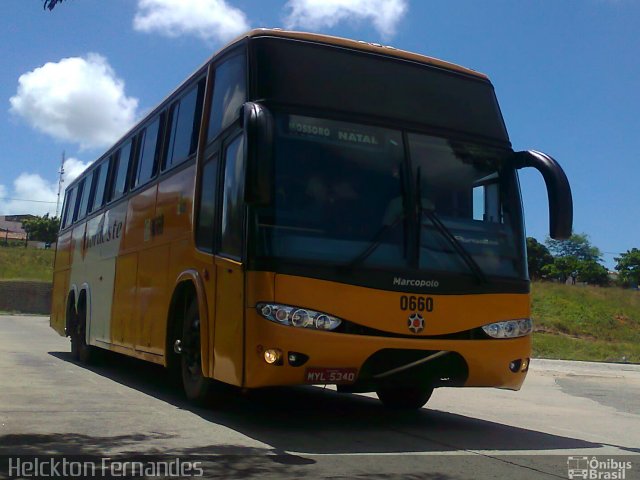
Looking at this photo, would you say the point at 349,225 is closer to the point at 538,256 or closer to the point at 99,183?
the point at 99,183

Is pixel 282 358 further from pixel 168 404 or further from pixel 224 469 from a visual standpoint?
pixel 168 404

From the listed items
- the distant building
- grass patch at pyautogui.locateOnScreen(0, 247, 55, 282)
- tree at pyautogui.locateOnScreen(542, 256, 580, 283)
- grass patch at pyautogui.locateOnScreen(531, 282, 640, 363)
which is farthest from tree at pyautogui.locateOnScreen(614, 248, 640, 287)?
the distant building

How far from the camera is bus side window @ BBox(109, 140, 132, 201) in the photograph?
12.4 m

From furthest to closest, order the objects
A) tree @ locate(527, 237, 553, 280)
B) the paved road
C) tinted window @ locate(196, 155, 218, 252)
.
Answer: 1. tree @ locate(527, 237, 553, 280)
2. tinted window @ locate(196, 155, 218, 252)
3. the paved road

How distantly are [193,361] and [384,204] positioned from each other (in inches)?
109

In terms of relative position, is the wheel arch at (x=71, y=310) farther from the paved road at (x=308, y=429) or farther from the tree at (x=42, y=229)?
the tree at (x=42, y=229)

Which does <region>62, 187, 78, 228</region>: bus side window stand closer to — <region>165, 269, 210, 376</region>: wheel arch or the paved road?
the paved road

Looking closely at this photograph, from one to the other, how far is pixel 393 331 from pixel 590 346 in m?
28.7

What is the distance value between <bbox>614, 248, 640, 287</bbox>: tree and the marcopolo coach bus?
108 meters

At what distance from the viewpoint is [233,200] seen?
7.31m

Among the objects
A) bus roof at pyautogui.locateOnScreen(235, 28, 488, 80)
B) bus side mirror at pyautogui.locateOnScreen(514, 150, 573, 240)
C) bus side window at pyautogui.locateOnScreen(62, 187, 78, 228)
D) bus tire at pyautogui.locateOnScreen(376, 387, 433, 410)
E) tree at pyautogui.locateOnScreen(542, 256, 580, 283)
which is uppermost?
tree at pyautogui.locateOnScreen(542, 256, 580, 283)

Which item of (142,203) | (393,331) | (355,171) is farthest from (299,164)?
(142,203)

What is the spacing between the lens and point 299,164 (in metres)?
7.03

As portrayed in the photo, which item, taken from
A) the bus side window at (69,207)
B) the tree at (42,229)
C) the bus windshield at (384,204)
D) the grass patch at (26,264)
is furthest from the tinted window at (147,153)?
the tree at (42,229)
